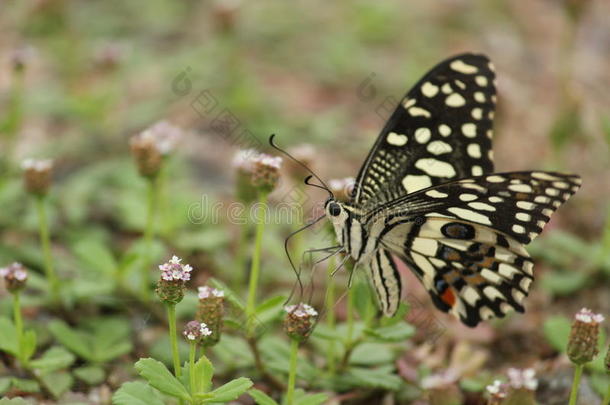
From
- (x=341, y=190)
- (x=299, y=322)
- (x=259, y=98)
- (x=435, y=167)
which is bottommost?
(x=299, y=322)

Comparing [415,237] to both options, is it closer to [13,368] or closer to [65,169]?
[13,368]

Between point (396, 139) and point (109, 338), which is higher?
point (396, 139)

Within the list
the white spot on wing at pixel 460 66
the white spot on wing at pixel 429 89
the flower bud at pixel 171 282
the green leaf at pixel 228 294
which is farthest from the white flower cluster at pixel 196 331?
the white spot on wing at pixel 460 66

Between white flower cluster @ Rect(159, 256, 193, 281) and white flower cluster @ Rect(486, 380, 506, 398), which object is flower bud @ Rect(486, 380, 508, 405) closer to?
white flower cluster @ Rect(486, 380, 506, 398)

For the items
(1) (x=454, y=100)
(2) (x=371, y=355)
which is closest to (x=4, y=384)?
(2) (x=371, y=355)

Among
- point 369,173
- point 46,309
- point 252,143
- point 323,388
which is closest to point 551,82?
point 252,143

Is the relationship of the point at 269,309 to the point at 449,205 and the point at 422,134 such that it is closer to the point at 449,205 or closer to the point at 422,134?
the point at 449,205

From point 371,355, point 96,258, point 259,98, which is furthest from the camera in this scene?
point 259,98
